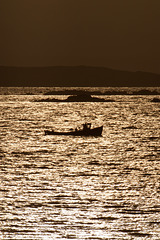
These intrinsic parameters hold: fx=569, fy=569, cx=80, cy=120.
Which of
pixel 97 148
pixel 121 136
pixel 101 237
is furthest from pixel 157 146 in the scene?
pixel 101 237

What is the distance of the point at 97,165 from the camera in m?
44.9

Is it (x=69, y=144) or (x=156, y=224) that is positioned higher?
(x=69, y=144)

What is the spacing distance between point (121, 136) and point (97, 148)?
57.6ft

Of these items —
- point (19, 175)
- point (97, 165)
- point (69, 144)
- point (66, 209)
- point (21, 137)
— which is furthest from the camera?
point (21, 137)

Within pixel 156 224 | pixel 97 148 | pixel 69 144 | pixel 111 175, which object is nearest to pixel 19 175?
pixel 111 175

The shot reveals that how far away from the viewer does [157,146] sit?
62406 millimetres

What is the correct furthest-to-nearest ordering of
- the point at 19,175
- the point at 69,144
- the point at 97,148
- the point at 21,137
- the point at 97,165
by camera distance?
1. the point at 21,137
2. the point at 69,144
3. the point at 97,148
4. the point at 97,165
5. the point at 19,175

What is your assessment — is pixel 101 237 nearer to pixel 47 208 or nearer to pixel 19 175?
pixel 47 208

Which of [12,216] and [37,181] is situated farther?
[37,181]

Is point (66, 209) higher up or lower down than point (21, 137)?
lower down

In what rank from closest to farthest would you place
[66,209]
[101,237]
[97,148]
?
[101,237], [66,209], [97,148]

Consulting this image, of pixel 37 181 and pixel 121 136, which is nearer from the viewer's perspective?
pixel 37 181

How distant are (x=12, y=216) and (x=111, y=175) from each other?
45.3 feet

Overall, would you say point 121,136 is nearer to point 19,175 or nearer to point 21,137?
point 21,137
